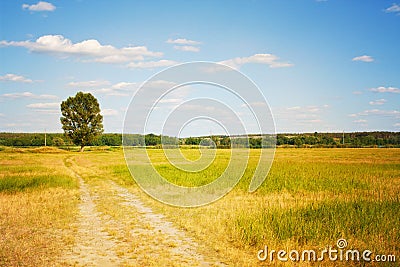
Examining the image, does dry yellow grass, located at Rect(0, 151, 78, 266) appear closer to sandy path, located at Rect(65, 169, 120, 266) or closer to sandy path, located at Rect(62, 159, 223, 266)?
sandy path, located at Rect(65, 169, 120, 266)

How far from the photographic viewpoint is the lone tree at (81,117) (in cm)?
7606

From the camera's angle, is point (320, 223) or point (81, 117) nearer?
point (320, 223)

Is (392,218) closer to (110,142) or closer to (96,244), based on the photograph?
(96,244)

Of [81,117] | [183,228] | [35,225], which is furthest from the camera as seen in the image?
[81,117]

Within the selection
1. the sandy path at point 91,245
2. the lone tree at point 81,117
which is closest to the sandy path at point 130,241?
the sandy path at point 91,245

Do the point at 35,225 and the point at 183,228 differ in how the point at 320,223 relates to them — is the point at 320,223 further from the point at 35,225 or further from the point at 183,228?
the point at 35,225

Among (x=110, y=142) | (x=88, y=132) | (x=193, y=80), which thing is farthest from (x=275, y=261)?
(x=110, y=142)

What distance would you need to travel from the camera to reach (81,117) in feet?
253

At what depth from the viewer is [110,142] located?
11256 centimetres

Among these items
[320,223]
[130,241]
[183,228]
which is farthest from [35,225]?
[320,223]

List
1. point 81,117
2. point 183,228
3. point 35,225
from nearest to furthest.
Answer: point 183,228
point 35,225
point 81,117

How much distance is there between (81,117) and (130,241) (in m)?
73.1

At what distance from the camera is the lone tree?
7606 centimetres

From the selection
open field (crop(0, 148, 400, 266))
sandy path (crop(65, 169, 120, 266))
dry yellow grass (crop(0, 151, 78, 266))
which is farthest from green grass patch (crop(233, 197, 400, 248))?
dry yellow grass (crop(0, 151, 78, 266))
